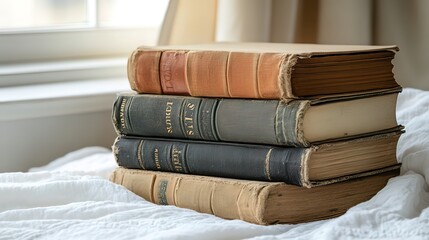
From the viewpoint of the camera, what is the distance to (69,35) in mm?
1799

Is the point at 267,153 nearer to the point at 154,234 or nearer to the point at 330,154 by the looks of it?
the point at 330,154

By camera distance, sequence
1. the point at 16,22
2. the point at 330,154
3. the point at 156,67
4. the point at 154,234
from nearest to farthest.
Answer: the point at 154,234 < the point at 330,154 < the point at 156,67 < the point at 16,22

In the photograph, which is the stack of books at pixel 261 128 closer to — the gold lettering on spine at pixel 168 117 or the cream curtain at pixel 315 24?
the gold lettering on spine at pixel 168 117

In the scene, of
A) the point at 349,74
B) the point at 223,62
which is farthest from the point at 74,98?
the point at 349,74

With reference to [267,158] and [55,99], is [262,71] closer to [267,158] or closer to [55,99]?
[267,158]

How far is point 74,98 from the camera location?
159 cm

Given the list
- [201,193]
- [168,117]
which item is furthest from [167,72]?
Answer: [201,193]

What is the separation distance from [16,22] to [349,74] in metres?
0.81

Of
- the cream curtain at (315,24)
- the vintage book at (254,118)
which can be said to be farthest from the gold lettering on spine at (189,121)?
the cream curtain at (315,24)

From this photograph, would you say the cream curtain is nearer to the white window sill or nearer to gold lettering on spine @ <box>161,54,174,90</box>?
the white window sill

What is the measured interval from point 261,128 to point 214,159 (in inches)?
3.2

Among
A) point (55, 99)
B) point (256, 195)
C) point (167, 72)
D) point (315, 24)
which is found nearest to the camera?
point (256, 195)

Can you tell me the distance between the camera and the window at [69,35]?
1719 mm

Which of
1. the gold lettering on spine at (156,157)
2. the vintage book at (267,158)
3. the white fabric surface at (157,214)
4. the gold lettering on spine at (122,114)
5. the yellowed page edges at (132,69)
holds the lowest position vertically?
the white fabric surface at (157,214)
